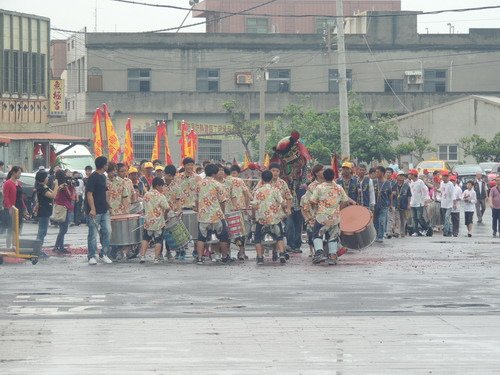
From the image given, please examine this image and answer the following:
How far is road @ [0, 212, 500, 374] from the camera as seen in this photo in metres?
11.6

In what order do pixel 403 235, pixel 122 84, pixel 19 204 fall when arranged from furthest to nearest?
pixel 122 84, pixel 403 235, pixel 19 204

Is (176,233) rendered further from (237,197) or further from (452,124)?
(452,124)

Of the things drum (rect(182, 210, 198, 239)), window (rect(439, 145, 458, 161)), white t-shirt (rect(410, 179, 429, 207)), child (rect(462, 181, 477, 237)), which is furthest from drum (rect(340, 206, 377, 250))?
window (rect(439, 145, 458, 161))

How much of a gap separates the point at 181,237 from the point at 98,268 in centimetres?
182

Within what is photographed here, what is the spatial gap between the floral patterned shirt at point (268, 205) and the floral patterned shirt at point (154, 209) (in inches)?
58.4

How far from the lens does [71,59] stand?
81312mm

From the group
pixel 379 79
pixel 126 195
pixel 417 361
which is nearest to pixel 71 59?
pixel 379 79

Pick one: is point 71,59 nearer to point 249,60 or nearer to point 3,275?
point 249,60

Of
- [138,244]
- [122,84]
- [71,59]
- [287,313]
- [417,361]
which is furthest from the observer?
[71,59]

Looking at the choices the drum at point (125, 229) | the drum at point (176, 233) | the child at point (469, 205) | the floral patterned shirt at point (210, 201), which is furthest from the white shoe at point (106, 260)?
the child at point (469, 205)

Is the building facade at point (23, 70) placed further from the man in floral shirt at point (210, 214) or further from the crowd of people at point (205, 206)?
the man in floral shirt at point (210, 214)

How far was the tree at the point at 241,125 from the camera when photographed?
70875 millimetres

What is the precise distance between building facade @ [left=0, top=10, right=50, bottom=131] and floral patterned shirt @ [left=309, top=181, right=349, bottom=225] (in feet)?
114

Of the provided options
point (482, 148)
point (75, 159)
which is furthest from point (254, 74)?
point (75, 159)
